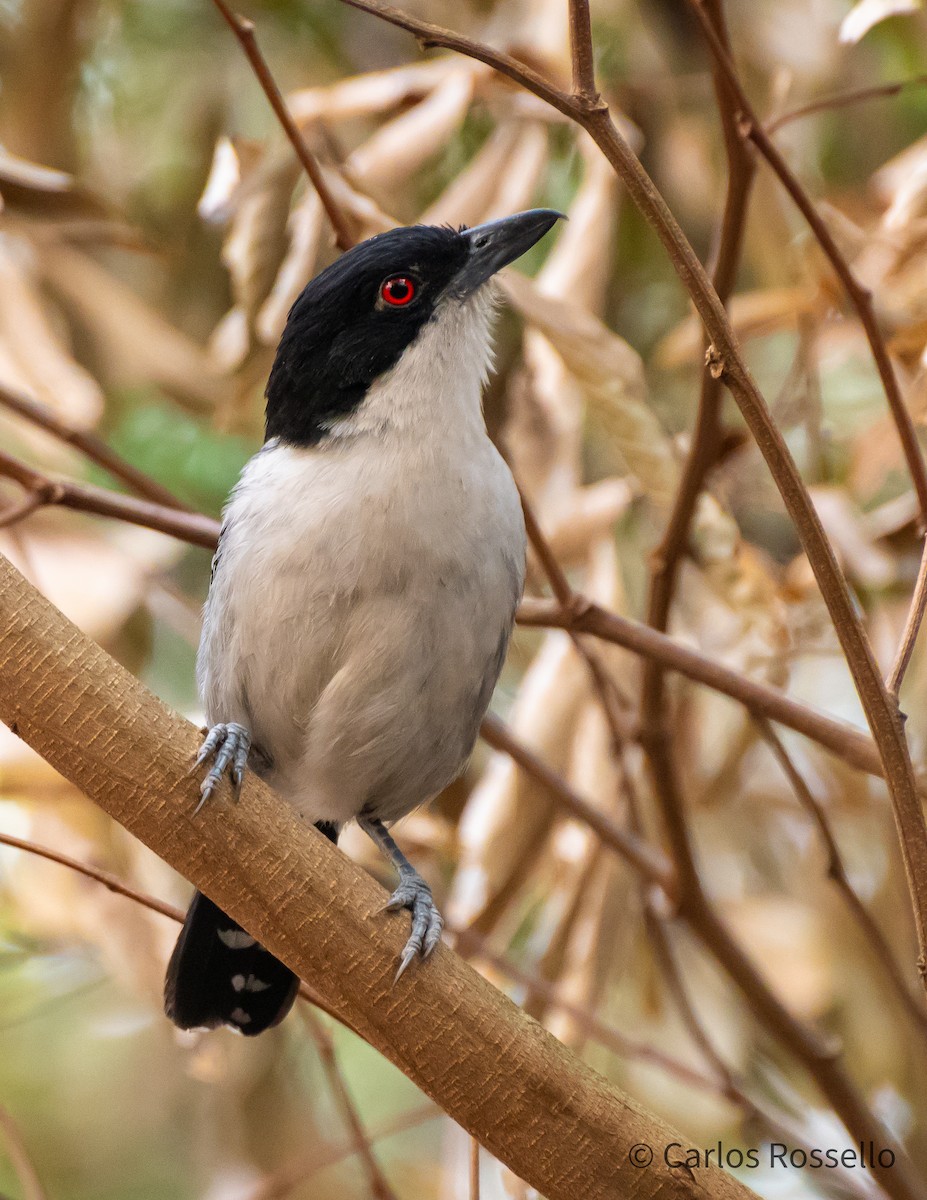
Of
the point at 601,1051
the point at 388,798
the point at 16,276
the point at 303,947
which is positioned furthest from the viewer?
the point at 601,1051

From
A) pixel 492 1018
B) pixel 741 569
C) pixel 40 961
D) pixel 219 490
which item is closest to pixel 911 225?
pixel 741 569

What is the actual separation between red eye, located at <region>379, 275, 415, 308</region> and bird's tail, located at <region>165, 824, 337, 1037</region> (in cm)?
137

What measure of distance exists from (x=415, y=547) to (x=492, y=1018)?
3.57ft

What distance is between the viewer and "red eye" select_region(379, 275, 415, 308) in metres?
3.01

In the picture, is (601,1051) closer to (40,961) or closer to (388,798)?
(388,798)

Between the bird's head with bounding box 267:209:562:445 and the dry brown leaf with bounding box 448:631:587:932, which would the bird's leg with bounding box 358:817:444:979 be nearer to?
the dry brown leaf with bounding box 448:631:587:932

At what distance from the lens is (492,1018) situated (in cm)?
205

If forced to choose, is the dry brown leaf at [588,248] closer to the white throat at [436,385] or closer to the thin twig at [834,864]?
the white throat at [436,385]

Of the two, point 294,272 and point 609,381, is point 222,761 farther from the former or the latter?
point 294,272

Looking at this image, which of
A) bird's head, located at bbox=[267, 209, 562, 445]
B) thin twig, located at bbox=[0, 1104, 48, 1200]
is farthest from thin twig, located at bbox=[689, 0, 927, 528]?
thin twig, located at bbox=[0, 1104, 48, 1200]

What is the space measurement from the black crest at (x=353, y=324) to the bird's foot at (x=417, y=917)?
3.21 ft

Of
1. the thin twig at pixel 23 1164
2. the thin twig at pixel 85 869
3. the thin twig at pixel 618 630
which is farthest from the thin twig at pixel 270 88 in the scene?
the thin twig at pixel 23 1164

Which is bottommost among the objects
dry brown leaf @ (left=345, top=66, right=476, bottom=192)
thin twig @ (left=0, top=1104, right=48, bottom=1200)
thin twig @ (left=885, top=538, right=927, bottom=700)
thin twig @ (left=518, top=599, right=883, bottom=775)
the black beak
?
thin twig @ (left=0, top=1104, right=48, bottom=1200)

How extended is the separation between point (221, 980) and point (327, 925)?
3.81 feet
